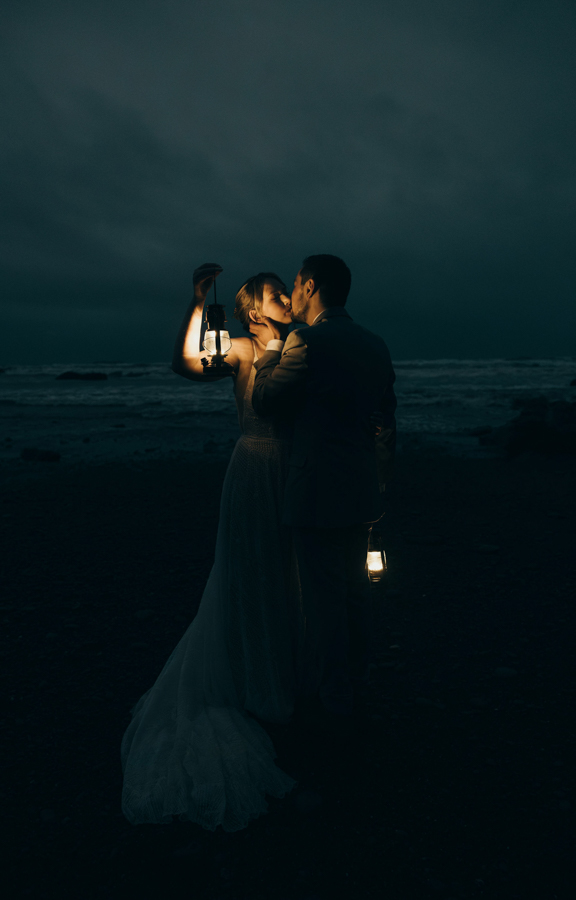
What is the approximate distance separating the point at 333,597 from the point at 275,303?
148 centimetres

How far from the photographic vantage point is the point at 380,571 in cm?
305

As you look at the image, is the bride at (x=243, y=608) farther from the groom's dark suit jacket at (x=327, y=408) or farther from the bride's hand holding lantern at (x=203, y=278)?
the groom's dark suit jacket at (x=327, y=408)

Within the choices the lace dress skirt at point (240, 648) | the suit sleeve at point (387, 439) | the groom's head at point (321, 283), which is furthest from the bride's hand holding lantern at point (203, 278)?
the suit sleeve at point (387, 439)

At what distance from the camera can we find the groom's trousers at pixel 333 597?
258 cm

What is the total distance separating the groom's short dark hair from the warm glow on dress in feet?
1.57

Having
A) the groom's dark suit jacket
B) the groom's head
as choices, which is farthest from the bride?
the groom's dark suit jacket

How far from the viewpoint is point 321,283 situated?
2.62 meters

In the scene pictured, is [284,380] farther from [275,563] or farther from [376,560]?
[376,560]

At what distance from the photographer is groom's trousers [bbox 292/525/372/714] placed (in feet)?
8.46

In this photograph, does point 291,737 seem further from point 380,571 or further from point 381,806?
point 380,571

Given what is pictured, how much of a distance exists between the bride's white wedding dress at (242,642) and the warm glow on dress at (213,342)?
22 centimetres

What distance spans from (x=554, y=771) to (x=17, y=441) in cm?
1359

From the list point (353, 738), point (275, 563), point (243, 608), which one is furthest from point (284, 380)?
point (353, 738)

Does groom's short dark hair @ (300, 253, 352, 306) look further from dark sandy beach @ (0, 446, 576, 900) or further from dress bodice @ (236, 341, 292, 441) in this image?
dark sandy beach @ (0, 446, 576, 900)
